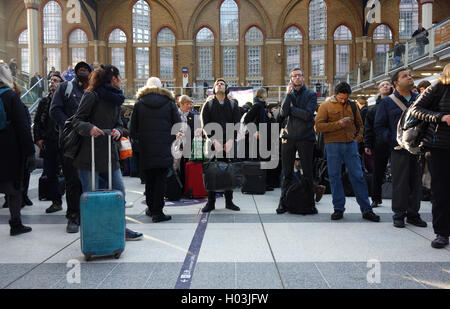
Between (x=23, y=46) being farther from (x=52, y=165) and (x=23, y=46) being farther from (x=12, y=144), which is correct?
(x=12, y=144)

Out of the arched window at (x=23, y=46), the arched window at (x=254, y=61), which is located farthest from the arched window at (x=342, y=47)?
the arched window at (x=23, y=46)

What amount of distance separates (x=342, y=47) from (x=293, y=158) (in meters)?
30.4

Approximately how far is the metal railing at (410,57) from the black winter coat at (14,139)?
49.0 ft

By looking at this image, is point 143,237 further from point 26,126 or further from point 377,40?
point 377,40

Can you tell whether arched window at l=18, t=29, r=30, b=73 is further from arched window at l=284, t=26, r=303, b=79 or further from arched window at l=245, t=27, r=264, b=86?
arched window at l=284, t=26, r=303, b=79

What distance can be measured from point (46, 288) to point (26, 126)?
2.36 metres

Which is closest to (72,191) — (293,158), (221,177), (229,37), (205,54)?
(221,177)

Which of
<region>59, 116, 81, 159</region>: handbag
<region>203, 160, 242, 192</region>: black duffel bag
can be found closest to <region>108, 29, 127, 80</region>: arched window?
<region>203, 160, 242, 192</region>: black duffel bag

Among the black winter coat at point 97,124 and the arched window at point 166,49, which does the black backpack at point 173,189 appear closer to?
the black winter coat at point 97,124

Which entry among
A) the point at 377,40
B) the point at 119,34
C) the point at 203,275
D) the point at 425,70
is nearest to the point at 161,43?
the point at 119,34

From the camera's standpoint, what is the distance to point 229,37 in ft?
110

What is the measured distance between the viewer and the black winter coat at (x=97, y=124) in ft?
14.2

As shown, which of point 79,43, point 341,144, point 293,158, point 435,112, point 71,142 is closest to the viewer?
point 435,112

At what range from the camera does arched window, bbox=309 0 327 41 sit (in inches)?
1309
